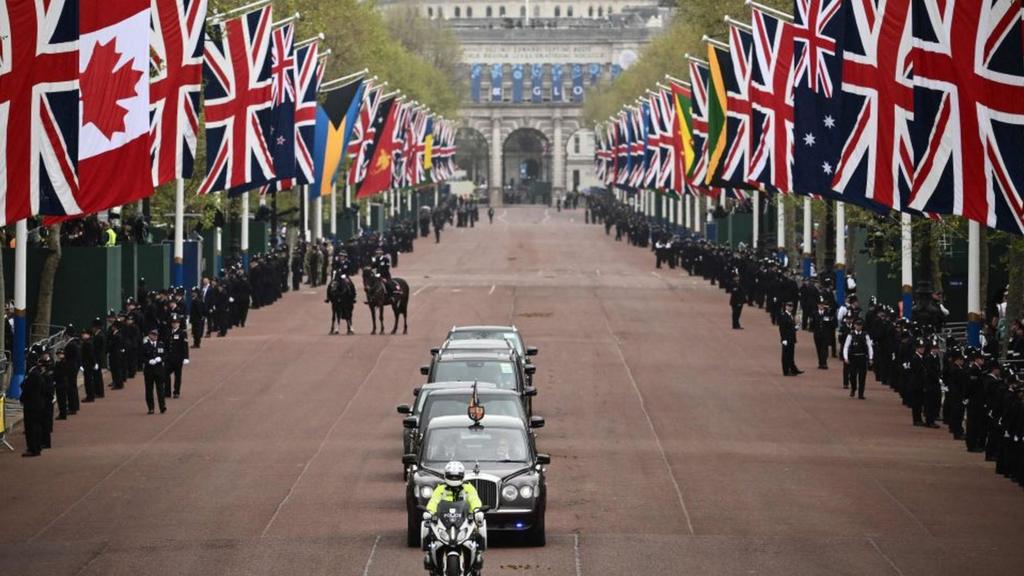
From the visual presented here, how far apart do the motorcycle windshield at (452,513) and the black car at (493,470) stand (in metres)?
2.52

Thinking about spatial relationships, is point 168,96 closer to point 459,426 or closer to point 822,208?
point 459,426

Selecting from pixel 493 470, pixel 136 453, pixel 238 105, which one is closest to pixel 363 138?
pixel 238 105

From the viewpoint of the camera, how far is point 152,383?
3297 cm

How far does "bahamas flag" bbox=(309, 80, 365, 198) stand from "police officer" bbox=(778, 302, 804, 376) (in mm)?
25494

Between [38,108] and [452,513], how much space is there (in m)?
10.7

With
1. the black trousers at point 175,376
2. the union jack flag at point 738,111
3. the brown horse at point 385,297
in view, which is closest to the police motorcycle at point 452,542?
the black trousers at point 175,376

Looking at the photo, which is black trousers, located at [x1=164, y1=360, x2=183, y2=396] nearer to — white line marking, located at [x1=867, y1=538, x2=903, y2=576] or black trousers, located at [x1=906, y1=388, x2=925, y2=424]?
black trousers, located at [x1=906, y1=388, x2=925, y2=424]

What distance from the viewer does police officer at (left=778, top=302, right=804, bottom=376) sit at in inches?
1528

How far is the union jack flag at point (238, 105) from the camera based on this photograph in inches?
1788

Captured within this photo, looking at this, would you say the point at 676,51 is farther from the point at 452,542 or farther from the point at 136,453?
the point at 452,542

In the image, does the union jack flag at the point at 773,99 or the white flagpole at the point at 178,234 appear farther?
the white flagpole at the point at 178,234

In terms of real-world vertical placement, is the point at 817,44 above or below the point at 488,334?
above

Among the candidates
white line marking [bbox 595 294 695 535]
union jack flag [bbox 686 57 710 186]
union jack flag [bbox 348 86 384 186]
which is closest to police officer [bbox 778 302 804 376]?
white line marking [bbox 595 294 695 535]

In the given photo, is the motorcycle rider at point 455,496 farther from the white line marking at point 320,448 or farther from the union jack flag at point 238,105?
the union jack flag at point 238,105
